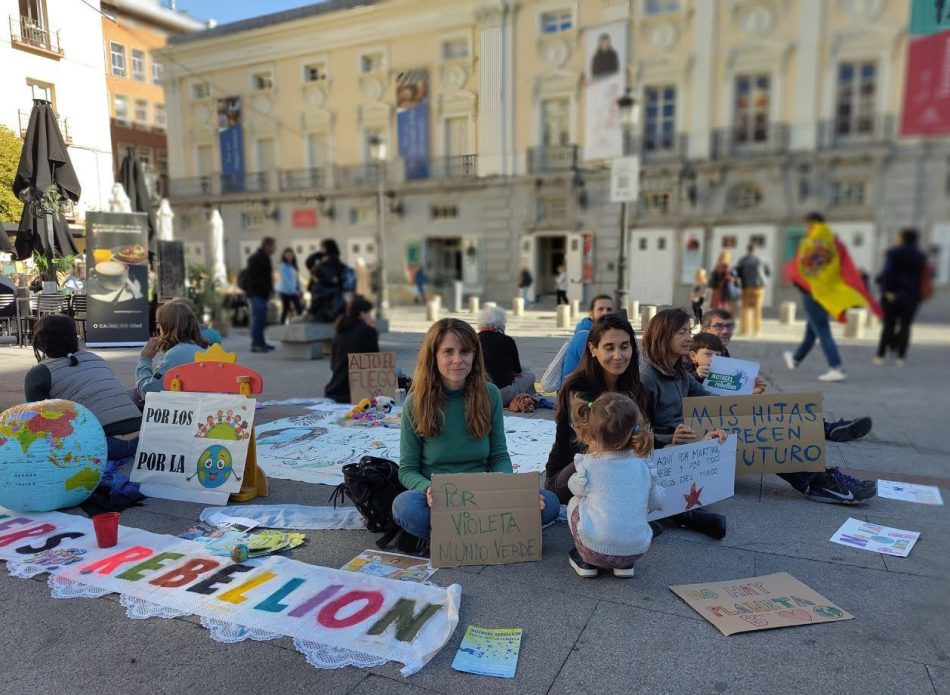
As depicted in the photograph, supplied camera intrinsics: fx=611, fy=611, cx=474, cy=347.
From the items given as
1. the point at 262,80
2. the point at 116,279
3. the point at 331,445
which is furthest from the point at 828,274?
the point at 116,279

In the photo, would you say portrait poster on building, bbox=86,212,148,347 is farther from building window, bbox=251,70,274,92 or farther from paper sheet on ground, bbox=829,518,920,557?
paper sheet on ground, bbox=829,518,920,557

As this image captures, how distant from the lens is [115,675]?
2121mm

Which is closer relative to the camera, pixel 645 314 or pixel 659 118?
pixel 659 118

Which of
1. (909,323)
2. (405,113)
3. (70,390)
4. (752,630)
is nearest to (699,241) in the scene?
(909,323)

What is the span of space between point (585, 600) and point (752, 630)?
650 mm

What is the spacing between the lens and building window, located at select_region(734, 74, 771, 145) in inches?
41.9

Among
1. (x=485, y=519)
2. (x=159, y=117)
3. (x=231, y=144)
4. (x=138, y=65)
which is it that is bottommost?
(x=485, y=519)

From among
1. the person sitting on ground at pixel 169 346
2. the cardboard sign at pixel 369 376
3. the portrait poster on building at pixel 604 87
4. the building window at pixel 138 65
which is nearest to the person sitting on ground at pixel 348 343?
the cardboard sign at pixel 369 376

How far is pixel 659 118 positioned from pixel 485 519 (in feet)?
6.79

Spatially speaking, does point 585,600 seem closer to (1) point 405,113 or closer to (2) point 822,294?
(2) point 822,294

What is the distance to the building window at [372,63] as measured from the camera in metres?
2.86

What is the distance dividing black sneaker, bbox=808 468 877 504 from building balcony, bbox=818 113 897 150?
3.37 meters

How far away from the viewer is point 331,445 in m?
5.05

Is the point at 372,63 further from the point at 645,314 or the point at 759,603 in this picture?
the point at 759,603
